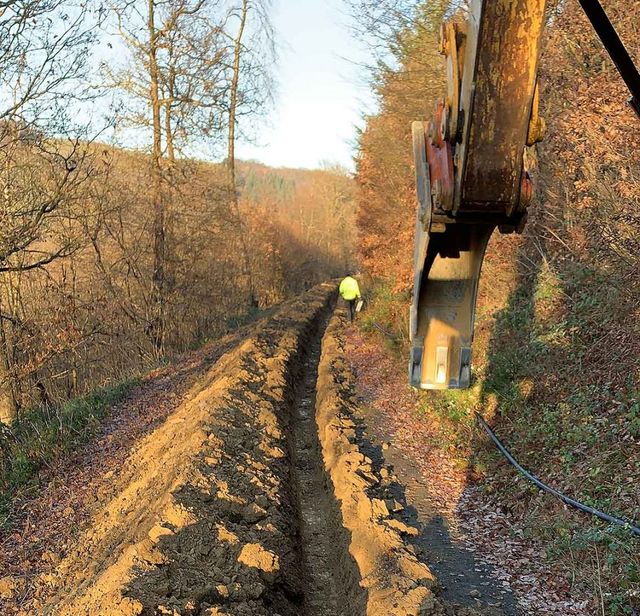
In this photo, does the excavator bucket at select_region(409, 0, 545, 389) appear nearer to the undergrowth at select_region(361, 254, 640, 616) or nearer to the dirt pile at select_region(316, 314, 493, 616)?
Answer: the dirt pile at select_region(316, 314, 493, 616)

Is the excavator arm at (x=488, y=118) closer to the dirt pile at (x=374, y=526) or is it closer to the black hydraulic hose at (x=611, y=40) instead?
the black hydraulic hose at (x=611, y=40)

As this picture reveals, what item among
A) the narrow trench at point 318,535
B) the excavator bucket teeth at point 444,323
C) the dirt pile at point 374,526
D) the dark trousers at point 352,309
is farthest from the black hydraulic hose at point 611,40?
the dark trousers at point 352,309

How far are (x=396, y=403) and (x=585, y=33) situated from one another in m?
7.30

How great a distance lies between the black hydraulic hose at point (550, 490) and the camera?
5.53 m

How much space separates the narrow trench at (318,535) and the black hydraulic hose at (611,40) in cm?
486

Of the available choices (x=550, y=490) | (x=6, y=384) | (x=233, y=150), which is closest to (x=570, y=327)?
(x=550, y=490)

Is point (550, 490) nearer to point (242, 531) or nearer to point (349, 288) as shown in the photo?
point (242, 531)

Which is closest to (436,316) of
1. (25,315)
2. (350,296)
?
(25,315)

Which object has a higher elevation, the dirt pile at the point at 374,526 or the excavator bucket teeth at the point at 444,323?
the excavator bucket teeth at the point at 444,323

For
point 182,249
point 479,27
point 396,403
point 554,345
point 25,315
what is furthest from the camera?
point 182,249

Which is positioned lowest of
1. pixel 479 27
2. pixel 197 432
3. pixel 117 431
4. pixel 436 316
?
pixel 117 431

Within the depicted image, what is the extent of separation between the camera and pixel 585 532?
19.4 feet

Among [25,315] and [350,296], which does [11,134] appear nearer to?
[25,315]

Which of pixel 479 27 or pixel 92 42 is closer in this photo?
pixel 479 27
